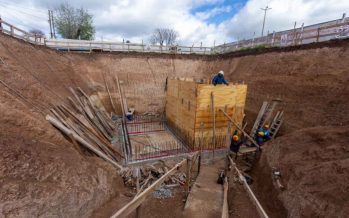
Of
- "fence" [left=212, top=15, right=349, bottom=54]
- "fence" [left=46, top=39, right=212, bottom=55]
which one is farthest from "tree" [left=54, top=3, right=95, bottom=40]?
"fence" [left=212, top=15, right=349, bottom=54]

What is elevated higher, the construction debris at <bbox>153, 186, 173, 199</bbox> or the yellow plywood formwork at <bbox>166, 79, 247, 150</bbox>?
the yellow plywood formwork at <bbox>166, 79, 247, 150</bbox>

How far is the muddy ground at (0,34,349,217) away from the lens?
3379mm

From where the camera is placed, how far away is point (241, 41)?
1792 cm

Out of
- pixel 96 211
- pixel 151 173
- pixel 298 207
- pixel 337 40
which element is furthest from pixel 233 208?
pixel 337 40

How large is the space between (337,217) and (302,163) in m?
1.83

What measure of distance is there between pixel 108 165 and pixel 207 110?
15.4ft

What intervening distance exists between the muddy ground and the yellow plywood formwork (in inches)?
96.5

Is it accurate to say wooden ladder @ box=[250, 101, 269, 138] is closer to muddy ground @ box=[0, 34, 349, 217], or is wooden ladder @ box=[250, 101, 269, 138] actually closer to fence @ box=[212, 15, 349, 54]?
muddy ground @ box=[0, 34, 349, 217]

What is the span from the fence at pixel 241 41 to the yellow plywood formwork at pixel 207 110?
5876 mm

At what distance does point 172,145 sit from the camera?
29.8ft

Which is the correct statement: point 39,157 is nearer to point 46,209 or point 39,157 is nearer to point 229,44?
point 46,209

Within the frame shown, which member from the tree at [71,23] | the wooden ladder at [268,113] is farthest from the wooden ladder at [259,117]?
the tree at [71,23]

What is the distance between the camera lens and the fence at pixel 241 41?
31.3 ft

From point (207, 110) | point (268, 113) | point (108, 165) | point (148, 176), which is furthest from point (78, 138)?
point (268, 113)
